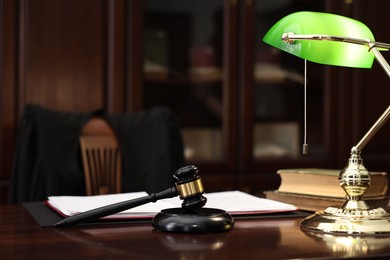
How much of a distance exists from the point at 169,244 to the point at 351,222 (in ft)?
0.80

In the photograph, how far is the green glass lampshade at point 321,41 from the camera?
3.00ft

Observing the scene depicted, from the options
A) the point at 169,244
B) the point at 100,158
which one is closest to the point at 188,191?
the point at 169,244

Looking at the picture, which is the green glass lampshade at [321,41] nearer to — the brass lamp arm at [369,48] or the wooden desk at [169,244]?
the brass lamp arm at [369,48]

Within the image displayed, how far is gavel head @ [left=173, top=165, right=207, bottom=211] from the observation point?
802 mm

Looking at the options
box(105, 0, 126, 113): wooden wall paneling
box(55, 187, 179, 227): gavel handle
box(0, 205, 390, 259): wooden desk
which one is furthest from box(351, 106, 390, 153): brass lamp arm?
box(105, 0, 126, 113): wooden wall paneling

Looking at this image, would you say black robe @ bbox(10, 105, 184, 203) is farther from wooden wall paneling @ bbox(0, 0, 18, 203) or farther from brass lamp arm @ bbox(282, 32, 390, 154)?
brass lamp arm @ bbox(282, 32, 390, 154)

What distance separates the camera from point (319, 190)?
100 cm

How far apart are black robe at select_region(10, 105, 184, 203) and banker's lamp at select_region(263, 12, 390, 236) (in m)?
0.87

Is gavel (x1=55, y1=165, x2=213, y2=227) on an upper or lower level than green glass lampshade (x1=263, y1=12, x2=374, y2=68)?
lower

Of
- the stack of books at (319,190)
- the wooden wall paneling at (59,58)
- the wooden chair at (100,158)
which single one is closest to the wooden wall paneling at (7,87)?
the wooden wall paneling at (59,58)

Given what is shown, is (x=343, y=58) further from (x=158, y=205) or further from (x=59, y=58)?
(x=59, y=58)

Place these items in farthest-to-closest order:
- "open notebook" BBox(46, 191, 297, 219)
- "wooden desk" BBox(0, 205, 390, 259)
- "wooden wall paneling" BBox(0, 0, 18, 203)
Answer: "wooden wall paneling" BBox(0, 0, 18, 203), "open notebook" BBox(46, 191, 297, 219), "wooden desk" BBox(0, 205, 390, 259)

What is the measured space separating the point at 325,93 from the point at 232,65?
45 cm

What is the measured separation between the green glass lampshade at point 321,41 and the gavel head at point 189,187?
0.25 meters
